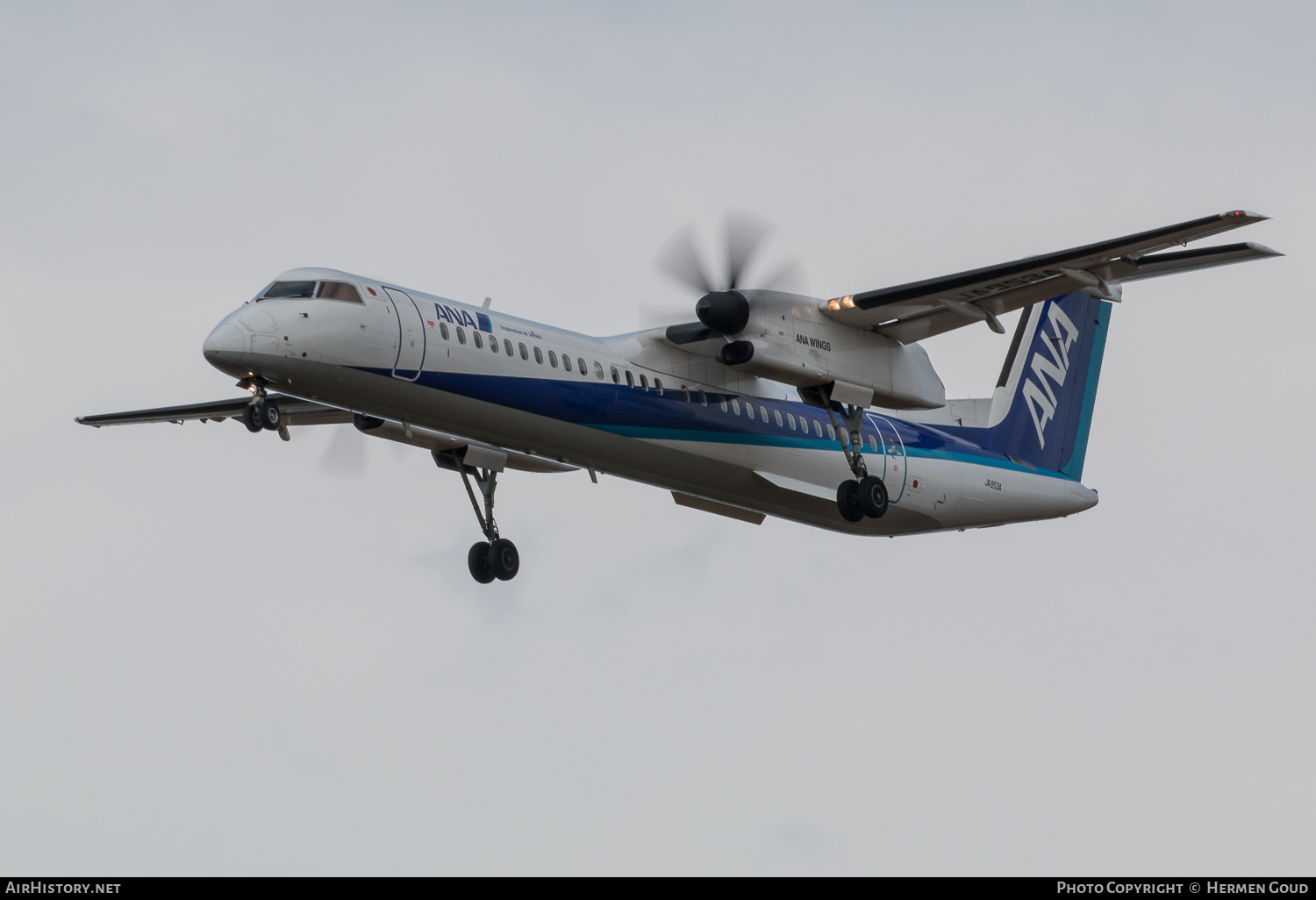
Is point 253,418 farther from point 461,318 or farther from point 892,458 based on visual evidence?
point 892,458

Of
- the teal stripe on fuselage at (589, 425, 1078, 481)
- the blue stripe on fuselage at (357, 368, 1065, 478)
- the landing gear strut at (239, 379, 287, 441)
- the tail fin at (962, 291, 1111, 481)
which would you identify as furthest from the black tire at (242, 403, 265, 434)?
the tail fin at (962, 291, 1111, 481)

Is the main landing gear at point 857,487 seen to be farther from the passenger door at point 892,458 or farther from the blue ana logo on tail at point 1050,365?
the blue ana logo on tail at point 1050,365

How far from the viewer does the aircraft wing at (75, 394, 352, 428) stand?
65.5 ft

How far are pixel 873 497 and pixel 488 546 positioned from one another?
5051 mm

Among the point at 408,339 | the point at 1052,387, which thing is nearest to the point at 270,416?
the point at 408,339

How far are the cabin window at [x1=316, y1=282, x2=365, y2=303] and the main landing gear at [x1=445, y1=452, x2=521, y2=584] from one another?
4.18 meters

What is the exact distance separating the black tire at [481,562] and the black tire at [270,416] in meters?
5.18

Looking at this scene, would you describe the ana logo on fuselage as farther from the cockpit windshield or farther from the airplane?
the cockpit windshield

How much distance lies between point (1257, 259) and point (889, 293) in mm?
4325

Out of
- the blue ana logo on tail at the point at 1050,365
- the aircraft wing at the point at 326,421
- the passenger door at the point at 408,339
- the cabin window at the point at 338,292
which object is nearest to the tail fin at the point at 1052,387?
the blue ana logo on tail at the point at 1050,365

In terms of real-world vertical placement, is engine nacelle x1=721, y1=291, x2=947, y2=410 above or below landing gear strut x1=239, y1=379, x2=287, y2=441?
above
